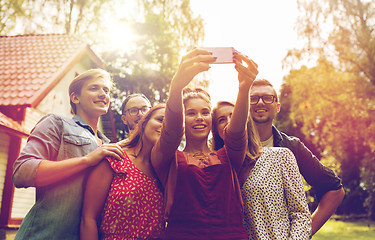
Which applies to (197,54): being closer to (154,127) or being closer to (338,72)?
(154,127)

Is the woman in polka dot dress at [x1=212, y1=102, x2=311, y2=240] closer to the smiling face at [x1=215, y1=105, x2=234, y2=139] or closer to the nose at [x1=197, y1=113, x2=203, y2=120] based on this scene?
the smiling face at [x1=215, y1=105, x2=234, y2=139]

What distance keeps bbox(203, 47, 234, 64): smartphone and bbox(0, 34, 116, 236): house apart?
8774mm

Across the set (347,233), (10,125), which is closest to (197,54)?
(10,125)

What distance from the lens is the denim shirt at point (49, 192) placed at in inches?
100

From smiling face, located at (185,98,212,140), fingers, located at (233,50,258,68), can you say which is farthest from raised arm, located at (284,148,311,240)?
fingers, located at (233,50,258,68)

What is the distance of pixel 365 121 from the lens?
56.7 feet

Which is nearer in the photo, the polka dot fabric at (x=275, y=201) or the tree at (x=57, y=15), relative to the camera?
the polka dot fabric at (x=275, y=201)

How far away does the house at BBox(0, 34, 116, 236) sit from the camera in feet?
34.2

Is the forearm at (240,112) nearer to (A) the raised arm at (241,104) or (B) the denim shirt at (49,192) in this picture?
(A) the raised arm at (241,104)

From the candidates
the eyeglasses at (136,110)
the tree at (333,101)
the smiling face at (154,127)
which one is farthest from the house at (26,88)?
the tree at (333,101)

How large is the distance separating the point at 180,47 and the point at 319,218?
21.3m

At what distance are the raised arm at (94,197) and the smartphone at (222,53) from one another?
1215mm

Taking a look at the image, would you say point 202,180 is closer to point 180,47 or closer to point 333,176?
point 333,176

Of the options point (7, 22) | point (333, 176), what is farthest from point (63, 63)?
point (333, 176)
